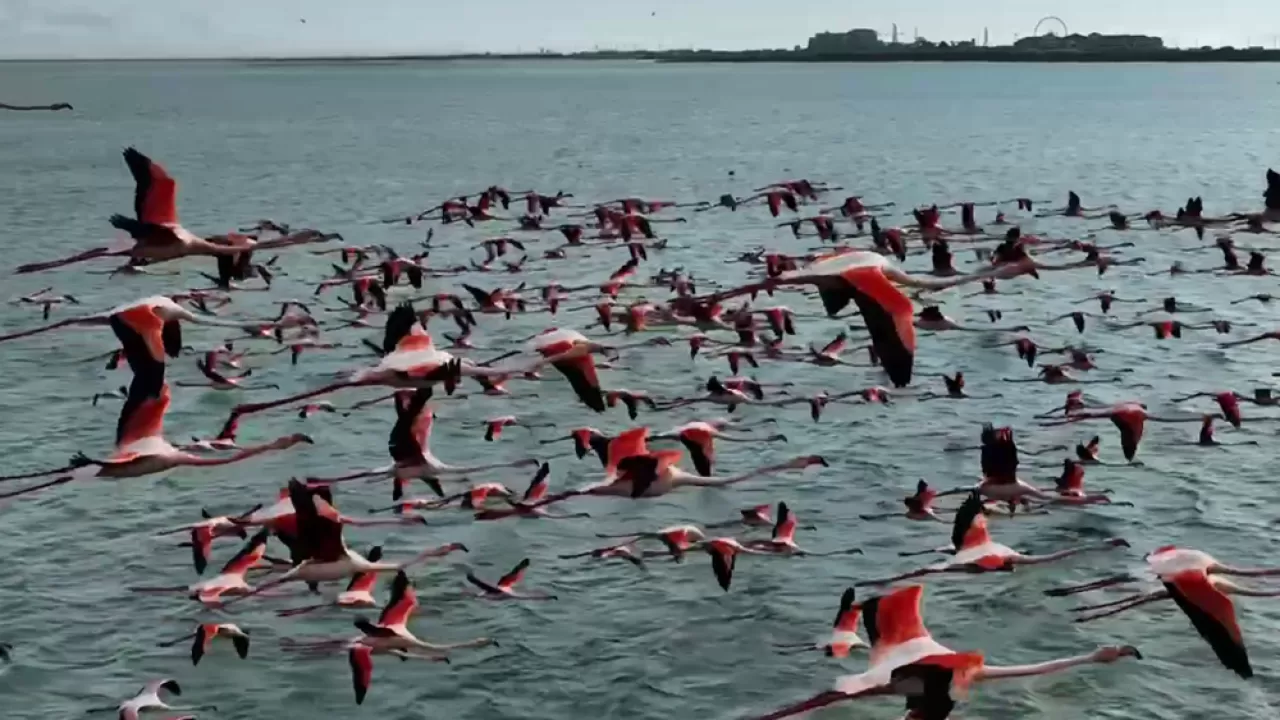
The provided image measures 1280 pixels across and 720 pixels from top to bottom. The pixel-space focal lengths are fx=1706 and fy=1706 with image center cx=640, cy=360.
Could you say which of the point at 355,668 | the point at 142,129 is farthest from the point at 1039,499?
the point at 142,129

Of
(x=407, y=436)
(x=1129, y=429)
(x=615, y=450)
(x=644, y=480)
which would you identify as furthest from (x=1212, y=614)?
(x=1129, y=429)

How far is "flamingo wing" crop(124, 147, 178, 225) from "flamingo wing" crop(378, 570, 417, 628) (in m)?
3.86

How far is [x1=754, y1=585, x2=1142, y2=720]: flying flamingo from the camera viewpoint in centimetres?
1181

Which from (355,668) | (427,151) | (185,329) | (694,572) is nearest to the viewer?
(355,668)

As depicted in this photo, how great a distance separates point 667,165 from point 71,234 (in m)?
37.8

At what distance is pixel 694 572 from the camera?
61.1 feet

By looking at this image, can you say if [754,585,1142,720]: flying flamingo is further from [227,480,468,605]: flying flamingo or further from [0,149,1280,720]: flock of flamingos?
[227,480,468,605]: flying flamingo

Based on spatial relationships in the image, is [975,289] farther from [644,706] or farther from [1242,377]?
[644,706]

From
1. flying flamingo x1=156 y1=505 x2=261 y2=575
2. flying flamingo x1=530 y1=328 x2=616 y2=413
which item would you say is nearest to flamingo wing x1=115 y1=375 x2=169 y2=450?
flying flamingo x1=156 y1=505 x2=261 y2=575

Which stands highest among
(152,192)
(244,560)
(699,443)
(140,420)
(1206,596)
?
(152,192)

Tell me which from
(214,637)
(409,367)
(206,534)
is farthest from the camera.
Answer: (206,534)

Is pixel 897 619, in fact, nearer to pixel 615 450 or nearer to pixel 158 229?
pixel 615 450

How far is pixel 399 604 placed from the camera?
51.6 ft

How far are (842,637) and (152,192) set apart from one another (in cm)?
756
